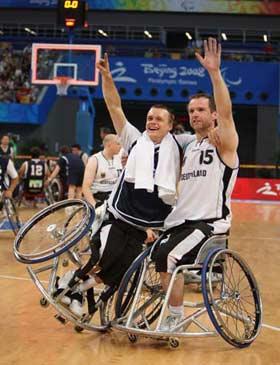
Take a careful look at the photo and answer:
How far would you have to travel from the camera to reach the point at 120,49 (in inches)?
1128

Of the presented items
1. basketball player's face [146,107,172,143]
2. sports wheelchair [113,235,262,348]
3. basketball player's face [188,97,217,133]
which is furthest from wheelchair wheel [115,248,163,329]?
basketball player's face [188,97,217,133]

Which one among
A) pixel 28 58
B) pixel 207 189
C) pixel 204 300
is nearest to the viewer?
pixel 204 300

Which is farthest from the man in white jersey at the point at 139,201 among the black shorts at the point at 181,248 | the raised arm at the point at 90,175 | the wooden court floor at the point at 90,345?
the raised arm at the point at 90,175

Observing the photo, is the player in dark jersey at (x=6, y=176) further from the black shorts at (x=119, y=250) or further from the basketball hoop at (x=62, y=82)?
the basketball hoop at (x=62, y=82)

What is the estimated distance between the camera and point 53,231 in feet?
15.6

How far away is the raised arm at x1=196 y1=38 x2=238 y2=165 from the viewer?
434 centimetres

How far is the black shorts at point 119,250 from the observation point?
4.73 m

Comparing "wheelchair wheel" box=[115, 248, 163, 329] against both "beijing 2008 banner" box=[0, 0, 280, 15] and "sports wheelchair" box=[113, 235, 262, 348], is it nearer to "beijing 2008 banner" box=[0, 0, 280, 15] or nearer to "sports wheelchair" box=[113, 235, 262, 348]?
"sports wheelchair" box=[113, 235, 262, 348]

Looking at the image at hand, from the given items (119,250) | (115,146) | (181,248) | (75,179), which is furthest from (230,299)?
(75,179)

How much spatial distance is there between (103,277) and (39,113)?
Answer: 20993mm

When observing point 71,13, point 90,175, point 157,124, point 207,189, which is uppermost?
point 71,13

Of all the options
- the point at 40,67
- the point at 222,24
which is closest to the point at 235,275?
the point at 40,67

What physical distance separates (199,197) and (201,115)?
0.55 m

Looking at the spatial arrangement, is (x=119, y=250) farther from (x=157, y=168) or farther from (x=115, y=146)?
(x=115, y=146)
